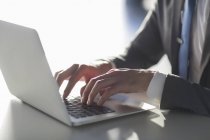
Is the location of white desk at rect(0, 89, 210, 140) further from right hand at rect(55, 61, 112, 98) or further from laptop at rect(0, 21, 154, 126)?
right hand at rect(55, 61, 112, 98)

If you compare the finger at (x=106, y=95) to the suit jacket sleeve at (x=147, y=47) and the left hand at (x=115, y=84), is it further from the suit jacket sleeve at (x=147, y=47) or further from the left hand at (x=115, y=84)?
the suit jacket sleeve at (x=147, y=47)

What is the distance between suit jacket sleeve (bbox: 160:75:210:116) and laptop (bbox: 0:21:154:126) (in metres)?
0.06

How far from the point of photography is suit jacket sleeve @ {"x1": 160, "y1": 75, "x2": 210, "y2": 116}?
2.98 ft

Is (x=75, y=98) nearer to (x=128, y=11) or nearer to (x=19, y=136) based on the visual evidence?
(x=19, y=136)

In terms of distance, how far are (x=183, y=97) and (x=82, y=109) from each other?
26cm

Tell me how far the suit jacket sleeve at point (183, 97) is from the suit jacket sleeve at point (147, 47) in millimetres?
484

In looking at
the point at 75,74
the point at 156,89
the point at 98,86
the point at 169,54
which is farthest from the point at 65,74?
the point at 169,54

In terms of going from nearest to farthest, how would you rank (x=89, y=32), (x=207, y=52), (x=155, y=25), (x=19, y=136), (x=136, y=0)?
(x=19, y=136) → (x=207, y=52) → (x=155, y=25) → (x=89, y=32) → (x=136, y=0)

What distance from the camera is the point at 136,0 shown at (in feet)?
6.36

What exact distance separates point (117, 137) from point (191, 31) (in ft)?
2.21

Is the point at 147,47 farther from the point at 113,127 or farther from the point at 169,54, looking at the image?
the point at 113,127

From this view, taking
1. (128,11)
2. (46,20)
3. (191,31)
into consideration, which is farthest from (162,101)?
(128,11)

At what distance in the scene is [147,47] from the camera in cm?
148

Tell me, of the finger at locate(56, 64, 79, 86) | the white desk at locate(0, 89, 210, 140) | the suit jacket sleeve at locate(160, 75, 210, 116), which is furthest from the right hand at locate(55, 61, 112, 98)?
the suit jacket sleeve at locate(160, 75, 210, 116)
